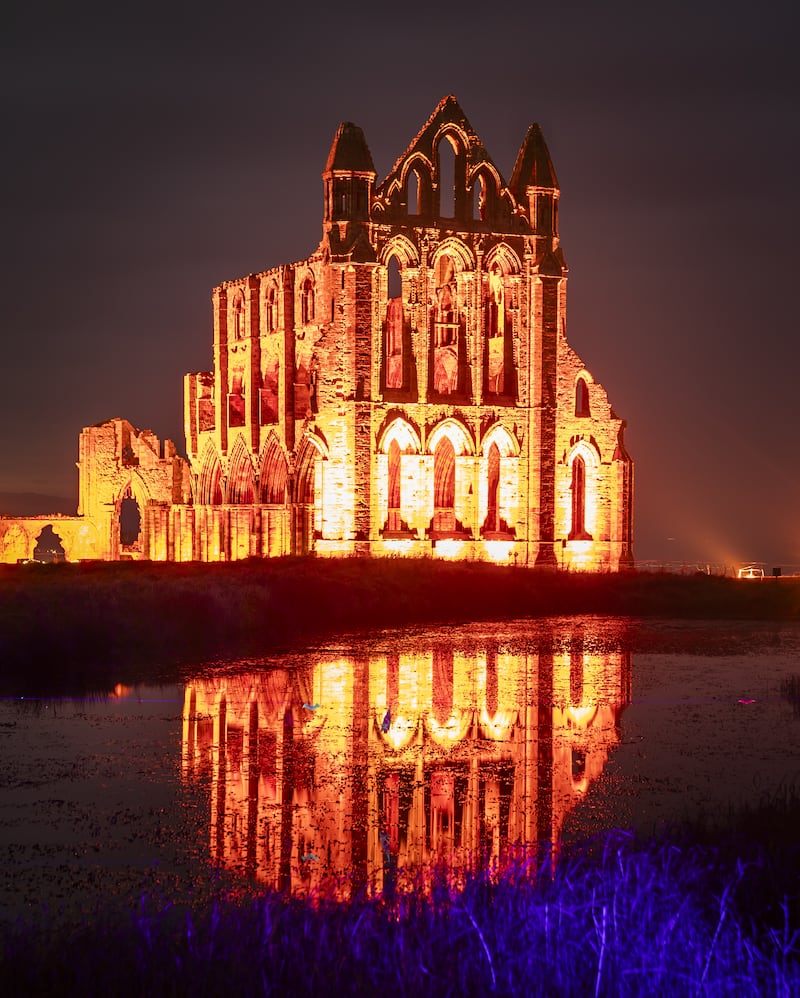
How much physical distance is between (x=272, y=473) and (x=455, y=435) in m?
8.07

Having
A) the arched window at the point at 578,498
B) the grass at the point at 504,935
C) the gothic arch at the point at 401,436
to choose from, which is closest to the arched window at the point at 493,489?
the arched window at the point at 578,498

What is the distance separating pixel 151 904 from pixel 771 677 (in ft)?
48.3

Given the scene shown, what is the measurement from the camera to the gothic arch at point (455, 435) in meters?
48.0

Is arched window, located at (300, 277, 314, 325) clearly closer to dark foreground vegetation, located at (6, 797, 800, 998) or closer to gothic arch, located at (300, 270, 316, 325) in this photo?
gothic arch, located at (300, 270, 316, 325)

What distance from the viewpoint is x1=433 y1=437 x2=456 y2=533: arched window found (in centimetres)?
4972

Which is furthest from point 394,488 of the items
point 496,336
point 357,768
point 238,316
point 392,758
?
point 357,768

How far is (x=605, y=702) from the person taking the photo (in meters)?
19.2

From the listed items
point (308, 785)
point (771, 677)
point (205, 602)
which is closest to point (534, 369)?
point (205, 602)

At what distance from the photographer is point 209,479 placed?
5688cm

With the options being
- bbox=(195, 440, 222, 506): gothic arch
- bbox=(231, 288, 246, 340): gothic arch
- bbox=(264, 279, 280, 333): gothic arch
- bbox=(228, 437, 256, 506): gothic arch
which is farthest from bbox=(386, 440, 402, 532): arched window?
bbox=(231, 288, 246, 340): gothic arch

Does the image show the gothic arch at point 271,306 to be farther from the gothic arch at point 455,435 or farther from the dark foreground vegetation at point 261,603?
the dark foreground vegetation at point 261,603

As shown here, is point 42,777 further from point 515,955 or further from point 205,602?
point 205,602

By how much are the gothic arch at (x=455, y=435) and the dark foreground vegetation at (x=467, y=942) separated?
38.9 metres

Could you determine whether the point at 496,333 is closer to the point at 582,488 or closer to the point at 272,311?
the point at 582,488
